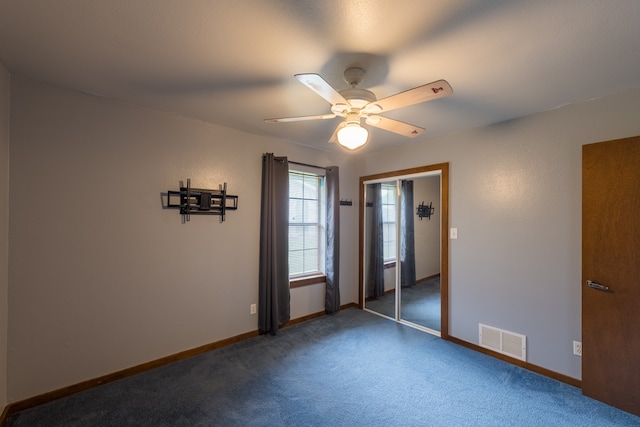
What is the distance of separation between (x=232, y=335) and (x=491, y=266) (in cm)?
287

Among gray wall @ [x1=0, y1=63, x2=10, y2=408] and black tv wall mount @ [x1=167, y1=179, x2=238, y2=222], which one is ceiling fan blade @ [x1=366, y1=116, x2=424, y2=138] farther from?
gray wall @ [x1=0, y1=63, x2=10, y2=408]

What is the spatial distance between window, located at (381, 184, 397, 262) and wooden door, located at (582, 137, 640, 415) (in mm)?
1990

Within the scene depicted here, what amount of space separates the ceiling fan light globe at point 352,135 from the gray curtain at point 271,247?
1.62 meters

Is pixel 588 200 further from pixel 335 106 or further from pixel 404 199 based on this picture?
pixel 335 106

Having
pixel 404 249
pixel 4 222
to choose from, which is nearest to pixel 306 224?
pixel 404 249

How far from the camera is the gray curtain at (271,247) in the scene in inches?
127

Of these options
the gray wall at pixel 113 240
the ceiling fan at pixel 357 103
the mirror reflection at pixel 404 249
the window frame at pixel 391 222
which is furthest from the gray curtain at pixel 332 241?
the ceiling fan at pixel 357 103

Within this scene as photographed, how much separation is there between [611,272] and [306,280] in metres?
2.93

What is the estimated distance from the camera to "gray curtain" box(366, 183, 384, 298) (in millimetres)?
4133

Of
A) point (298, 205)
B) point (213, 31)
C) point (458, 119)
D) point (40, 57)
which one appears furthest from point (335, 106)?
point (298, 205)

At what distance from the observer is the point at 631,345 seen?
2004mm

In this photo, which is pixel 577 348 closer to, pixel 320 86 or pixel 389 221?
pixel 389 221

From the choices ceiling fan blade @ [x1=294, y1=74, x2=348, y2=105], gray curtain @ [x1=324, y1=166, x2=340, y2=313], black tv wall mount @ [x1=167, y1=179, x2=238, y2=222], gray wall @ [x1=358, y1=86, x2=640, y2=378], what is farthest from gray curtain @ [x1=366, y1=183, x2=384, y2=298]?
ceiling fan blade @ [x1=294, y1=74, x2=348, y2=105]

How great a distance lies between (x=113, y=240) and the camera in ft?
7.70
